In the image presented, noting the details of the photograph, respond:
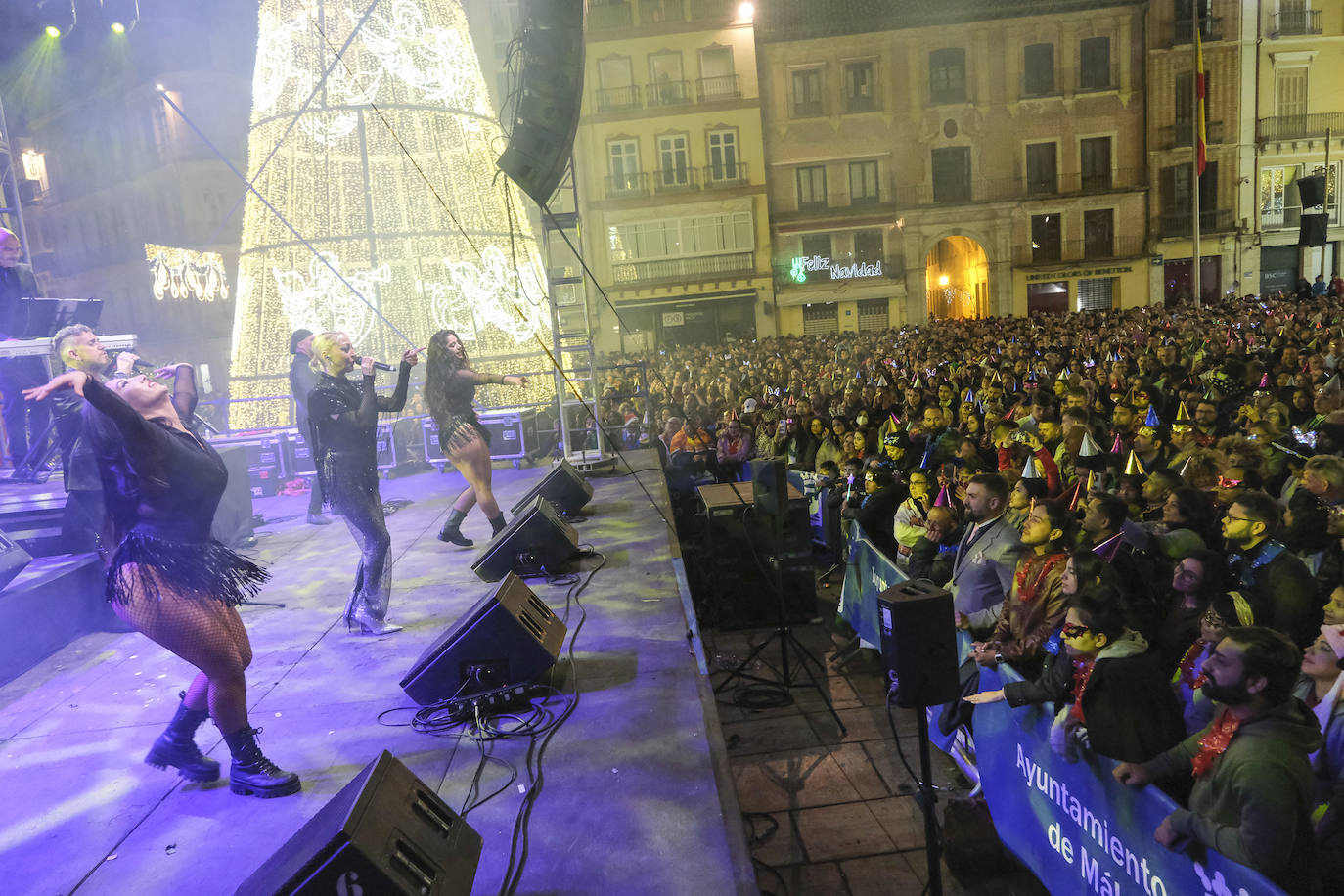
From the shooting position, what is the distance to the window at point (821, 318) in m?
30.3

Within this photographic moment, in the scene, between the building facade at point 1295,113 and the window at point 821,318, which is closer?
the building facade at point 1295,113

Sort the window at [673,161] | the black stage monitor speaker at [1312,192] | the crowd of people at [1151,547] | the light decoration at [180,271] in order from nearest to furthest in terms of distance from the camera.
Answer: the crowd of people at [1151,547], the light decoration at [180,271], the black stage monitor speaker at [1312,192], the window at [673,161]

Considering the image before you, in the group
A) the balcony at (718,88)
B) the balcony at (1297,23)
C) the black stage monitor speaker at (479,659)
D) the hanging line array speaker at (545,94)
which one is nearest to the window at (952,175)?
the balcony at (718,88)

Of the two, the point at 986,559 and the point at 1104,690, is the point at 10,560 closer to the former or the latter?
the point at 986,559

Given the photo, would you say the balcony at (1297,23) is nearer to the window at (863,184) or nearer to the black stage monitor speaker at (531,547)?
the window at (863,184)

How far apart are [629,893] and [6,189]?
1163cm

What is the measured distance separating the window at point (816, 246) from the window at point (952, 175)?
4.07 metres

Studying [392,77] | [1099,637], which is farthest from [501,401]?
[1099,637]

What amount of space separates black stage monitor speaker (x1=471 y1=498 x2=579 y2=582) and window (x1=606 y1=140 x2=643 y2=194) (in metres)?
25.6

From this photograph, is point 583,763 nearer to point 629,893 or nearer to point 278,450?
point 629,893

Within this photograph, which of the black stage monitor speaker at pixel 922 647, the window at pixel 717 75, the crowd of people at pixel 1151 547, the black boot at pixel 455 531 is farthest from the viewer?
the window at pixel 717 75

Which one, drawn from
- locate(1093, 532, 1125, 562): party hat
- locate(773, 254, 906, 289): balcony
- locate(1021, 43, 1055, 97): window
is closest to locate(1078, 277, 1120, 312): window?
locate(773, 254, 906, 289): balcony

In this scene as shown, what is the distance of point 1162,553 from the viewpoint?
4.05 m

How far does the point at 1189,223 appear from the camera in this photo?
29.8 metres
